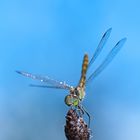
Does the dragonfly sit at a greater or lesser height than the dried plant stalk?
greater

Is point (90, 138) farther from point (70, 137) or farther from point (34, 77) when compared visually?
point (34, 77)

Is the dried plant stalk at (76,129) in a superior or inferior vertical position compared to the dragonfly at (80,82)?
inferior

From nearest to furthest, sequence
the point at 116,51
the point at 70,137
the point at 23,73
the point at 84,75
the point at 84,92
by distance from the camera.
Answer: the point at 70,137 → the point at 23,73 → the point at 84,92 → the point at 84,75 → the point at 116,51

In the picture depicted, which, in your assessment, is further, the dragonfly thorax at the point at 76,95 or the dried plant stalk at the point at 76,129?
the dragonfly thorax at the point at 76,95

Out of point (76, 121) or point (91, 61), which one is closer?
point (76, 121)

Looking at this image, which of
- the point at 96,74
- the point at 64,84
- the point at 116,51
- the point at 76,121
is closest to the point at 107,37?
the point at 116,51

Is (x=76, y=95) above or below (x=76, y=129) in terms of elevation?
above

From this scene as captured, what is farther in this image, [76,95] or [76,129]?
[76,95]

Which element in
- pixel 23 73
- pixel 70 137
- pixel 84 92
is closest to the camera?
pixel 70 137
